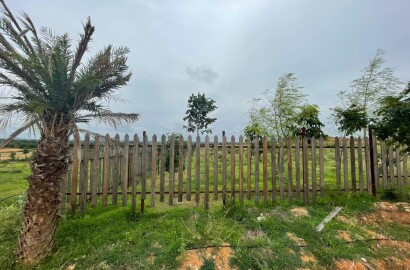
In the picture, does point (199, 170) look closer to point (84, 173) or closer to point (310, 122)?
point (84, 173)

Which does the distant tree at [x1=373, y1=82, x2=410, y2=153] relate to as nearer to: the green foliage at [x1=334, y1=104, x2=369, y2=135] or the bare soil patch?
the green foliage at [x1=334, y1=104, x2=369, y2=135]

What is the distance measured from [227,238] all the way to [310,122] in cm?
497

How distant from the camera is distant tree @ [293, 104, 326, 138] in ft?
23.9

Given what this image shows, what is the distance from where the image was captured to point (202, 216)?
4887 millimetres

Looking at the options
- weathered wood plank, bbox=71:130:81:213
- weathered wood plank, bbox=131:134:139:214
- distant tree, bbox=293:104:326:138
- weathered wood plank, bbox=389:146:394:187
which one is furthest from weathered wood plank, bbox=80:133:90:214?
weathered wood plank, bbox=389:146:394:187

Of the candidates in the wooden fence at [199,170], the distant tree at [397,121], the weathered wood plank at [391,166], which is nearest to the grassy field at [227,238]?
the wooden fence at [199,170]

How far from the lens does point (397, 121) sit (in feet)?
18.1

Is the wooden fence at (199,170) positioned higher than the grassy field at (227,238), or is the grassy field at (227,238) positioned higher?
the wooden fence at (199,170)

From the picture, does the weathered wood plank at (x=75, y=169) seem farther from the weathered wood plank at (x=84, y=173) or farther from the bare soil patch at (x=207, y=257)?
the bare soil patch at (x=207, y=257)

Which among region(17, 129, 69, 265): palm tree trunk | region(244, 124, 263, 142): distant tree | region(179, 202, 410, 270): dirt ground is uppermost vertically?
region(244, 124, 263, 142): distant tree

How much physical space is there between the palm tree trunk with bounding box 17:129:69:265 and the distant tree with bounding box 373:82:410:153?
23.2 ft

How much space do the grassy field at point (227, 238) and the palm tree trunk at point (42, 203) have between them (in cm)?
25

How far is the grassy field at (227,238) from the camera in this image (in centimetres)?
359

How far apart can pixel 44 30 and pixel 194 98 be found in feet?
50.9
